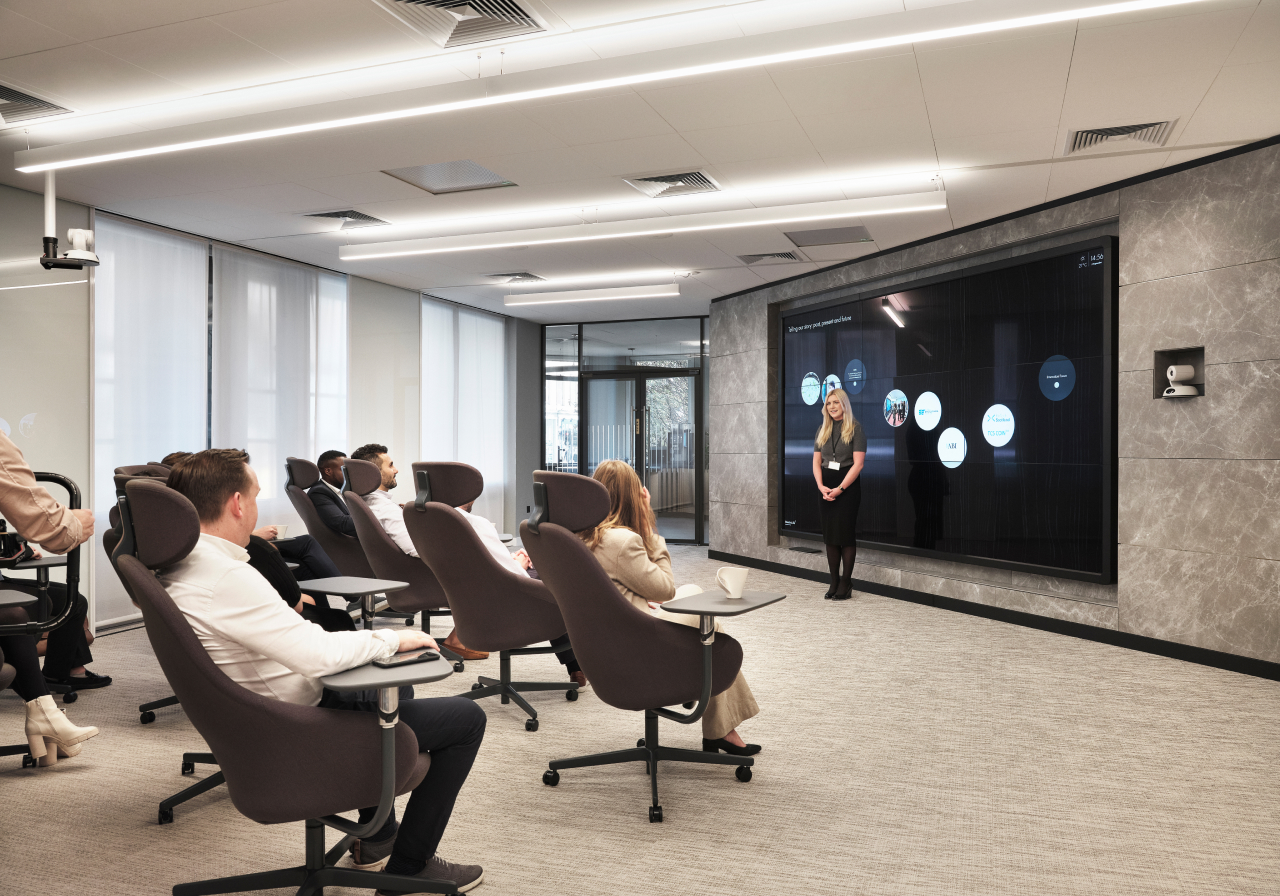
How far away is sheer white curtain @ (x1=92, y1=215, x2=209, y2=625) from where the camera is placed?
6367 millimetres

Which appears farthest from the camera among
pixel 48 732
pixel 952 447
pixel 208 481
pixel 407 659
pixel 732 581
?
pixel 952 447

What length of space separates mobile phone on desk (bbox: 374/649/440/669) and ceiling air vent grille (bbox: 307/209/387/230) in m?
5.09

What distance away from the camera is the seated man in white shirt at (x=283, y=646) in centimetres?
202

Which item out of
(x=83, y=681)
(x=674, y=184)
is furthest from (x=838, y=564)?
(x=83, y=681)

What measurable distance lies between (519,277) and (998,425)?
4.93 m

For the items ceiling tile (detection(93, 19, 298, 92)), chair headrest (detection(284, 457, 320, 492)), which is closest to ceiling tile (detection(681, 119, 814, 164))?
ceiling tile (detection(93, 19, 298, 92))

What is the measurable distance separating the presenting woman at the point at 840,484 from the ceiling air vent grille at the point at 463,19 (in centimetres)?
472

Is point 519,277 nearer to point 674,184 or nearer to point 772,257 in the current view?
point 772,257

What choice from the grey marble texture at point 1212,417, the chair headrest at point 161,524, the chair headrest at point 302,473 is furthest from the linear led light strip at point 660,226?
the chair headrest at point 161,524

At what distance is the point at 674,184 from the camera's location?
5934mm

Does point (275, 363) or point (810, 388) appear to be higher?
point (275, 363)

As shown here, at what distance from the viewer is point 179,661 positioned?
1.94 meters

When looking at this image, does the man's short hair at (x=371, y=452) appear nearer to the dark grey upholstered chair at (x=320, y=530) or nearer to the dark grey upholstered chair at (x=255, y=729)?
the dark grey upholstered chair at (x=320, y=530)

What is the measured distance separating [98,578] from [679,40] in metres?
5.45
